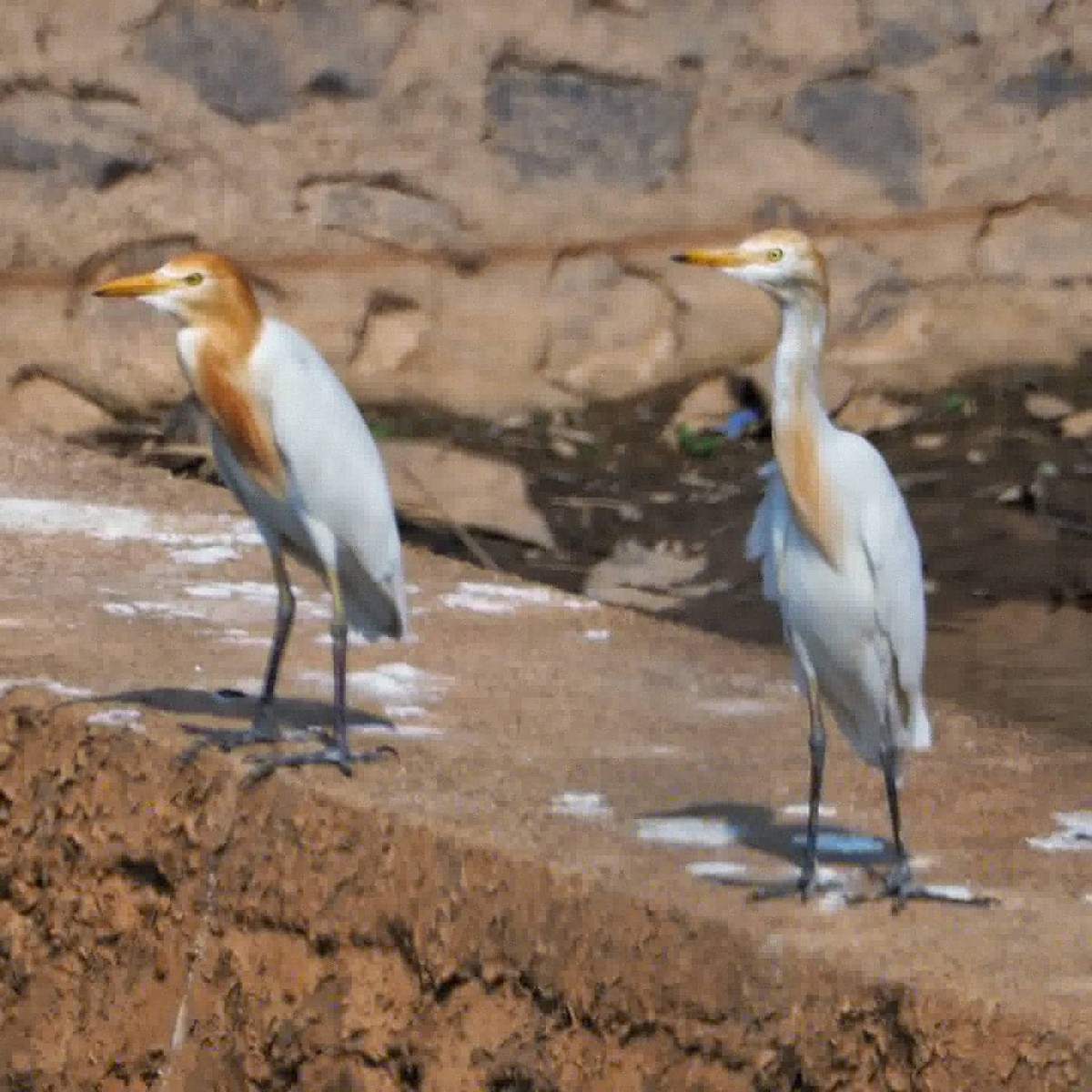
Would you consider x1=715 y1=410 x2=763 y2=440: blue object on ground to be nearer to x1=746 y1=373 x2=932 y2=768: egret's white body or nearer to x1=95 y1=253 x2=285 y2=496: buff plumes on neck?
x1=95 y1=253 x2=285 y2=496: buff plumes on neck

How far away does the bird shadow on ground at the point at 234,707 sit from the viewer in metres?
4.25

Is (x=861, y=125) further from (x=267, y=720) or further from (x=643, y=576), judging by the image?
(x=267, y=720)

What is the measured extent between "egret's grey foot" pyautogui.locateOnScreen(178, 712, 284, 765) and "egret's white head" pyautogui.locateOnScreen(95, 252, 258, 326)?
565mm

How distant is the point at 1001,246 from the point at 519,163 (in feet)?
3.99

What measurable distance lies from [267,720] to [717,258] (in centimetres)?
108

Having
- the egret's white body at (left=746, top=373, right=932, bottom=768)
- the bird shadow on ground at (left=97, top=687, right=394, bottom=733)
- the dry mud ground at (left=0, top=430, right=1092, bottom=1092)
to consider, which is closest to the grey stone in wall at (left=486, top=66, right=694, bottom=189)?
the dry mud ground at (left=0, top=430, right=1092, bottom=1092)

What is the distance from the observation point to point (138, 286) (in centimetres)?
381

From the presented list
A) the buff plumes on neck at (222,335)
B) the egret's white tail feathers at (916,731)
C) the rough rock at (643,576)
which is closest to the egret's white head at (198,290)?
the buff plumes on neck at (222,335)

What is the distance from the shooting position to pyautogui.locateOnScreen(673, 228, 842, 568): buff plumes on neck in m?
3.41

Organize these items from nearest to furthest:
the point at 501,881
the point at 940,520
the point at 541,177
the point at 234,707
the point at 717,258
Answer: the point at 717,258
the point at 501,881
the point at 234,707
the point at 940,520
the point at 541,177

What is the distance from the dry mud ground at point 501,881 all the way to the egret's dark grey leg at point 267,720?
38 mm

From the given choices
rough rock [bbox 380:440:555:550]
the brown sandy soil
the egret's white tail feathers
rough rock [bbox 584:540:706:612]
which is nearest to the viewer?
the egret's white tail feathers

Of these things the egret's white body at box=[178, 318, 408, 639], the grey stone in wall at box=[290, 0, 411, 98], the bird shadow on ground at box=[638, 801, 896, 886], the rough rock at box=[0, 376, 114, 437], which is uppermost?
the grey stone in wall at box=[290, 0, 411, 98]

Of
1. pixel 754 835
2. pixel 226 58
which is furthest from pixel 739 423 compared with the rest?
pixel 754 835
